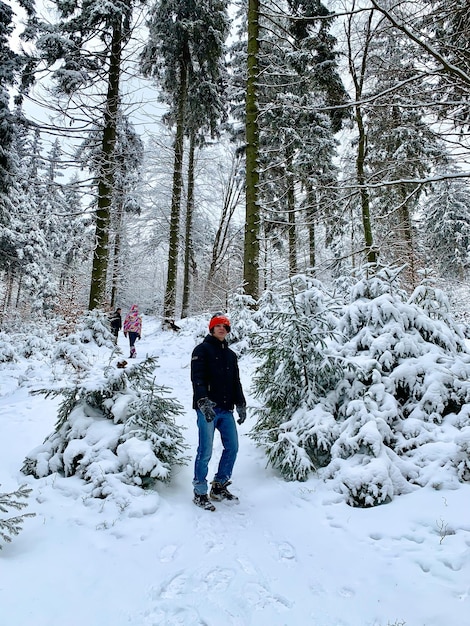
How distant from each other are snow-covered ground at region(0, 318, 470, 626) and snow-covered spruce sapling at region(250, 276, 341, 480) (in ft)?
1.06

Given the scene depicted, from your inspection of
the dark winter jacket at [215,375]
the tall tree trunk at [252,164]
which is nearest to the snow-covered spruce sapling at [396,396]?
the dark winter jacket at [215,375]

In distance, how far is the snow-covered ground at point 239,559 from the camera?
234cm

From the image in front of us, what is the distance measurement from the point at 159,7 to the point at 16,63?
7632 mm

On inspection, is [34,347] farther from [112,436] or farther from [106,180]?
[112,436]

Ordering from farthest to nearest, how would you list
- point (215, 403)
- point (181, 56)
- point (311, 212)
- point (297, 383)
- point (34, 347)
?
point (181, 56) → point (34, 347) → point (311, 212) → point (297, 383) → point (215, 403)

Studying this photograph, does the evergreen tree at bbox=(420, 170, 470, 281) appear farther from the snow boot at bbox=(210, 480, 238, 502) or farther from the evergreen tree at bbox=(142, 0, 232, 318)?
the snow boot at bbox=(210, 480, 238, 502)

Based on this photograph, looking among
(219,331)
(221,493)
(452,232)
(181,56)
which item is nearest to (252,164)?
(219,331)

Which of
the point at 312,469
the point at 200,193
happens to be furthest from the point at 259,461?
the point at 200,193

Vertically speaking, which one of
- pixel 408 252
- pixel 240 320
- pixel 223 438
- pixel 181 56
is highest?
pixel 181 56

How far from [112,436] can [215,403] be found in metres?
1.20

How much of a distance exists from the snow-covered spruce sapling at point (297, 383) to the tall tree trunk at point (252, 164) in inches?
179

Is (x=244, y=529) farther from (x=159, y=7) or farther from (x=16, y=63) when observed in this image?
(x=159, y=7)

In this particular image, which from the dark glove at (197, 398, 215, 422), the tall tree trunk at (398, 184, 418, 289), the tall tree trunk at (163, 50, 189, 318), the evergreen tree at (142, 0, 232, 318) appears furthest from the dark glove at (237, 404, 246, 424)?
the tall tree trunk at (163, 50, 189, 318)

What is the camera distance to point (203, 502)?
3.91 m
